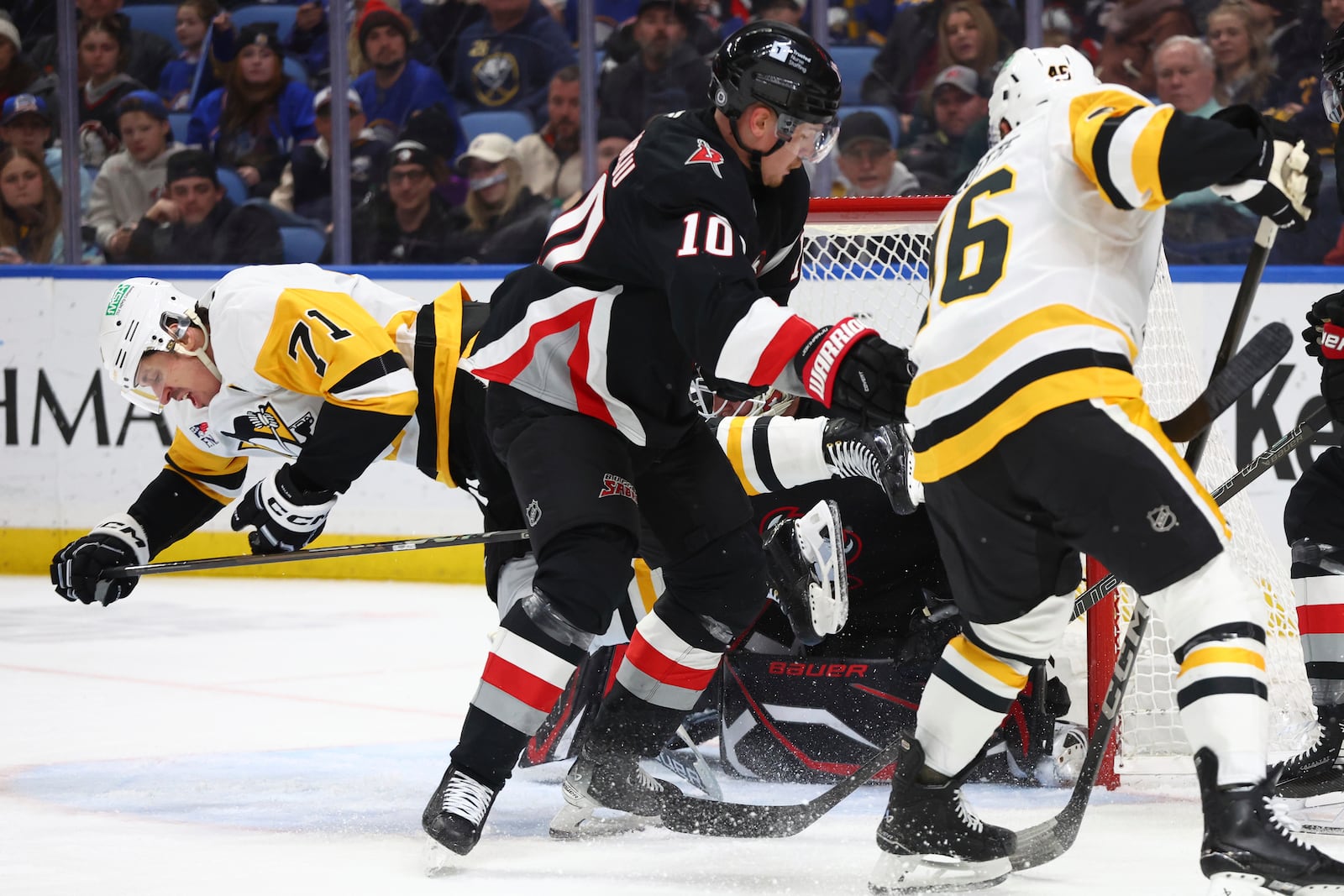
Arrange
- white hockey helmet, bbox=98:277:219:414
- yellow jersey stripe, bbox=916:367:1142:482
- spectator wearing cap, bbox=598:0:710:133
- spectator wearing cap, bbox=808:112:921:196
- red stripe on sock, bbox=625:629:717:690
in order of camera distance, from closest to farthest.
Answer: yellow jersey stripe, bbox=916:367:1142:482, red stripe on sock, bbox=625:629:717:690, white hockey helmet, bbox=98:277:219:414, spectator wearing cap, bbox=808:112:921:196, spectator wearing cap, bbox=598:0:710:133

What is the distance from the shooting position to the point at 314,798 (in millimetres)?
2709

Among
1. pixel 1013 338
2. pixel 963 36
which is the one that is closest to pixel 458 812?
pixel 1013 338

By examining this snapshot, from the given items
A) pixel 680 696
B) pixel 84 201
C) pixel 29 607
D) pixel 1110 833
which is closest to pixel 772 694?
pixel 680 696

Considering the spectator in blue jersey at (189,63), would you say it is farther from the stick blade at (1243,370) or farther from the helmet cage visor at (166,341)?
the stick blade at (1243,370)

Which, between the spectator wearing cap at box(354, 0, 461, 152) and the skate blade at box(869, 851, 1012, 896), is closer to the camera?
the skate blade at box(869, 851, 1012, 896)

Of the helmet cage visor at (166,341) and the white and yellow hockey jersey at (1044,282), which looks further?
the helmet cage visor at (166,341)

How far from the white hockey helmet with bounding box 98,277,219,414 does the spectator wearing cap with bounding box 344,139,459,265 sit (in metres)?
3.01

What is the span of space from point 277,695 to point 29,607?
1.66 metres

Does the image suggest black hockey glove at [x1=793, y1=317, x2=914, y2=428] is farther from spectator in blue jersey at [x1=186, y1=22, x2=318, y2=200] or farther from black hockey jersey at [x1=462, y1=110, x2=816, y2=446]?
spectator in blue jersey at [x1=186, y1=22, x2=318, y2=200]

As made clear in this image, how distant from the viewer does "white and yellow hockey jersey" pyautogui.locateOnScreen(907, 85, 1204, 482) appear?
6.04 ft

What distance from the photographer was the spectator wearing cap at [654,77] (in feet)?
18.4

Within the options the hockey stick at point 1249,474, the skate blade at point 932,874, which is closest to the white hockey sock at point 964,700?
the skate blade at point 932,874

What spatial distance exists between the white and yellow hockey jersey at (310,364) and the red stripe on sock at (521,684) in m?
0.55

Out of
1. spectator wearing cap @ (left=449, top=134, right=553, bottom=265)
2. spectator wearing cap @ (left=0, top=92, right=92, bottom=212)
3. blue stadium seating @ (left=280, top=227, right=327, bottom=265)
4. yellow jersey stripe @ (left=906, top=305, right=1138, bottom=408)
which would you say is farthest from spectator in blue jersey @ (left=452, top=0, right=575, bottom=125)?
yellow jersey stripe @ (left=906, top=305, right=1138, bottom=408)
